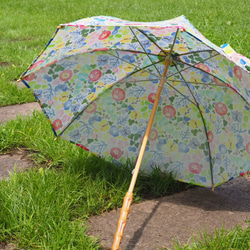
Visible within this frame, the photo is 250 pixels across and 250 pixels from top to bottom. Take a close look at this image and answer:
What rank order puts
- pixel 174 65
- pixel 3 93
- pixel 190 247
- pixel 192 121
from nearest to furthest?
pixel 190 247 → pixel 174 65 → pixel 192 121 → pixel 3 93

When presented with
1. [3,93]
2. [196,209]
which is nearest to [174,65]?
[196,209]

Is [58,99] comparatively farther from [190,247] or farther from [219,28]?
[219,28]

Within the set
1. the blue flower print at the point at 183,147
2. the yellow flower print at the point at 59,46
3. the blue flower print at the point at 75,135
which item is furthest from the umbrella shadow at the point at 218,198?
the yellow flower print at the point at 59,46

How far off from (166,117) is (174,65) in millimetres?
398

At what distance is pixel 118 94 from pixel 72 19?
7.06 metres

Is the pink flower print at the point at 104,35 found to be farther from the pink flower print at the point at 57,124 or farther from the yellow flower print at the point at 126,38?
the pink flower print at the point at 57,124

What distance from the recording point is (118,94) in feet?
8.95

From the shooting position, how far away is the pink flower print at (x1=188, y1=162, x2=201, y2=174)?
2701 millimetres

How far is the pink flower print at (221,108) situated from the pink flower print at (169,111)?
11.3 inches

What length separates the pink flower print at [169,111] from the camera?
2.71 m

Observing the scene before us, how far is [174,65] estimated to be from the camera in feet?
8.18

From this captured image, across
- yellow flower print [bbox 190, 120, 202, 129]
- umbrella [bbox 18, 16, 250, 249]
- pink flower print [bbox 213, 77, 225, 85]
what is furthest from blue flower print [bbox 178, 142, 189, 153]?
pink flower print [bbox 213, 77, 225, 85]

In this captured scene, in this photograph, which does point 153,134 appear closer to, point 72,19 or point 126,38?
point 126,38

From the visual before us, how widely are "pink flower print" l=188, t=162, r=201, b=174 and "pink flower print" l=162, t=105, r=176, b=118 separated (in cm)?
35
